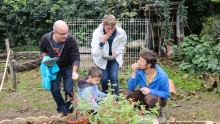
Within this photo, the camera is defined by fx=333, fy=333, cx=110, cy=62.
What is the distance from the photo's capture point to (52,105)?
239 inches

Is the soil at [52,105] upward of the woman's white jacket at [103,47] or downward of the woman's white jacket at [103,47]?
downward

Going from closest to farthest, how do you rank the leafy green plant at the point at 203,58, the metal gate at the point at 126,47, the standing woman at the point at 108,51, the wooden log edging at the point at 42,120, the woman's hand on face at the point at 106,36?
the wooden log edging at the point at 42,120
the woman's hand on face at the point at 106,36
the standing woman at the point at 108,51
the leafy green plant at the point at 203,58
the metal gate at the point at 126,47

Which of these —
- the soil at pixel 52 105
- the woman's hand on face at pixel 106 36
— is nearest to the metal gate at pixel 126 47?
the soil at pixel 52 105

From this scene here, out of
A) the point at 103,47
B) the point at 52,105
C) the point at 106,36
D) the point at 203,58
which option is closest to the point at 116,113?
the point at 106,36

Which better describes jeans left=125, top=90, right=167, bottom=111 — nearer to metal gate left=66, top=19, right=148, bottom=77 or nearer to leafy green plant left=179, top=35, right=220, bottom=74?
metal gate left=66, top=19, right=148, bottom=77

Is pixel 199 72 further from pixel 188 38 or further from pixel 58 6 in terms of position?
pixel 58 6

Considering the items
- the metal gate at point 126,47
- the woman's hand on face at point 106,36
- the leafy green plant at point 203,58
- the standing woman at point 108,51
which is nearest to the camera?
the woman's hand on face at point 106,36

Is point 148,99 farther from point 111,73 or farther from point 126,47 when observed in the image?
point 126,47

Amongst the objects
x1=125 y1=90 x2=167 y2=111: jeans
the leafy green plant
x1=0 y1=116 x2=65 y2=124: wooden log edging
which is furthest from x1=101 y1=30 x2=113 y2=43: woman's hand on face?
the leafy green plant

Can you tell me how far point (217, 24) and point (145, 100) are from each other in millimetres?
4457

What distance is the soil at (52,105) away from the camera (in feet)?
17.8

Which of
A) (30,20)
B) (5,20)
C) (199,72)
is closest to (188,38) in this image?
(199,72)

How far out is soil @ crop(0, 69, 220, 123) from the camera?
17.8 ft

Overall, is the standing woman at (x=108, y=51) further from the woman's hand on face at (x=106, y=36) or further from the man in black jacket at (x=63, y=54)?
Result: the man in black jacket at (x=63, y=54)
